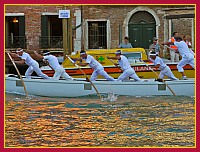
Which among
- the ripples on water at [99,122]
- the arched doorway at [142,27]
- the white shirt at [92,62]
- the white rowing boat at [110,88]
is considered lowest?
the ripples on water at [99,122]

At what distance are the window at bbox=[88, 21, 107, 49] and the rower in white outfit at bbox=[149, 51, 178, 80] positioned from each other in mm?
11074

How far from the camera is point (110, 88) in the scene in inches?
667

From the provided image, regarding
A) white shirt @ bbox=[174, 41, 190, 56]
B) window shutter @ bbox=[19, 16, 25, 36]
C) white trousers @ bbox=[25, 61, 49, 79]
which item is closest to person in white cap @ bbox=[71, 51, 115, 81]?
white trousers @ bbox=[25, 61, 49, 79]

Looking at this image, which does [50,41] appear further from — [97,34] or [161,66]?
[161,66]

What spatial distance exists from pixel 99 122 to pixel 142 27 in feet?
53.9

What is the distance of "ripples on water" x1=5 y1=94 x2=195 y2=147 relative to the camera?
1071 centimetres

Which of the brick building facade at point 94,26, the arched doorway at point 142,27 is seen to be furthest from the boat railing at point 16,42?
the arched doorway at point 142,27

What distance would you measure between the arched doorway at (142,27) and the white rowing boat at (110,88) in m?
11.7

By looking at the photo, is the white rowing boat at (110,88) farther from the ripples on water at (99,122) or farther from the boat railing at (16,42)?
the boat railing at (16,42)

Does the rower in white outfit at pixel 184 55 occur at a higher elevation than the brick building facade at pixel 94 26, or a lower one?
lower

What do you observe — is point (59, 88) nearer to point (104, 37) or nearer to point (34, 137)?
point (34, 137)

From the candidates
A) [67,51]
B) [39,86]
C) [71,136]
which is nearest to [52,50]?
[67,51]

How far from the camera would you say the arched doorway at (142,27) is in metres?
28.8

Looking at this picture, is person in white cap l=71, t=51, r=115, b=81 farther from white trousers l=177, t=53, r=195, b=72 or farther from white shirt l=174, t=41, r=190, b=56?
white shirt l=174, t=41, r=190, b=56
